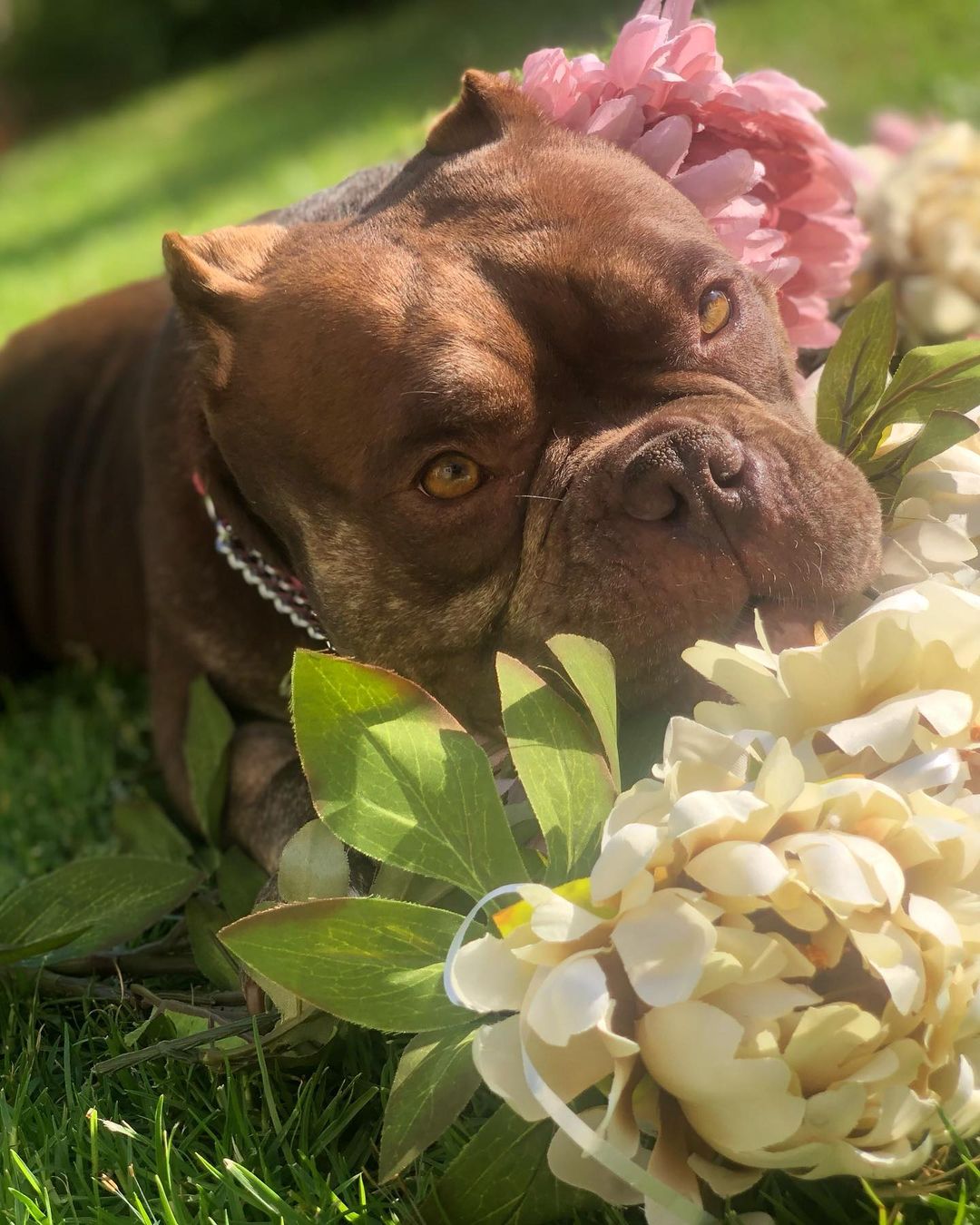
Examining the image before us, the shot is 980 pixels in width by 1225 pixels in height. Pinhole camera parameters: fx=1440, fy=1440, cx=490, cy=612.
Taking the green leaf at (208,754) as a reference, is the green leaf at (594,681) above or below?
above

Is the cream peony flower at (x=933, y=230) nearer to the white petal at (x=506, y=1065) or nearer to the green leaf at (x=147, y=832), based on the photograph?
the green leaf at (x=147, y=832)

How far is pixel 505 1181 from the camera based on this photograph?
5.08 ft

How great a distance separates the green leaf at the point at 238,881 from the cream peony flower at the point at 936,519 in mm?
1170

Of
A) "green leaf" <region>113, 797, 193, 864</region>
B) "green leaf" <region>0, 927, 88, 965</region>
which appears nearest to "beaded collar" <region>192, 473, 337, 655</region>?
"green leaf" <region>113, 797, 193, 864</region>

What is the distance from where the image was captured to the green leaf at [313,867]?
73.0 inches

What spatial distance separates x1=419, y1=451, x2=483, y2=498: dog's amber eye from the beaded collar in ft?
1.57

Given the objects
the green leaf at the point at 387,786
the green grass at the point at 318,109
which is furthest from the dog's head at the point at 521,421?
the green grass at the point at 318,109

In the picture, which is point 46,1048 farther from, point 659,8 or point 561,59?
point 659,8

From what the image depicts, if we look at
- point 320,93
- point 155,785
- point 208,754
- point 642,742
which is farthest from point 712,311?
point 320,93

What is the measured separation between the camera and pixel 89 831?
3156 millimetres

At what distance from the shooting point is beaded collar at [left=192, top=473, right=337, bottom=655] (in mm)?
2694

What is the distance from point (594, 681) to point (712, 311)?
33.5 inches

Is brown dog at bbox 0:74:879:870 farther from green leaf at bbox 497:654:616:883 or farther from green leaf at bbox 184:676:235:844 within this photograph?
green leaf at bbox 497:654:616:883

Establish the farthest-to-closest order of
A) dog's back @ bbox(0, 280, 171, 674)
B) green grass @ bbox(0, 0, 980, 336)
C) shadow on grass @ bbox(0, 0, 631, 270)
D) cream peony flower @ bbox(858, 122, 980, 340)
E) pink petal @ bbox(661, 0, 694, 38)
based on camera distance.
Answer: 1. shadow on grass @ bbox(0, 0, 631, 270)
2. green grass @ bbox(0, 0, 980, 336)
3. dog's back @ bbox(0, 280, 171, 674)
4. cream peony flower @ bbox(858, 122, 980, 340)
5. pink petal @ bbox(661, 0, 694, 38)
